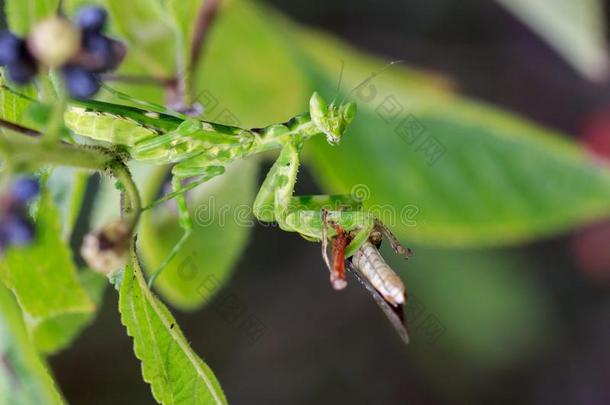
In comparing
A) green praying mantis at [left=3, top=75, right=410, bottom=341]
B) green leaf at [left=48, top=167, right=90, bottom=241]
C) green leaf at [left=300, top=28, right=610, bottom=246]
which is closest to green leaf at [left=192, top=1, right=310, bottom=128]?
green leaf at [left=300, top=28, right=610, bottom=246]

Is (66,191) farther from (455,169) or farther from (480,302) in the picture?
(480,302)

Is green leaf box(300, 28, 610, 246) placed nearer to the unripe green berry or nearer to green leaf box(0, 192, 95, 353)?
green leaf box(0, 192, 95, 353)

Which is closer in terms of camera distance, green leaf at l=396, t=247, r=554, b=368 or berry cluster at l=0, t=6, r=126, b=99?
berry cluster at l=0, t=6, r=126, b=99

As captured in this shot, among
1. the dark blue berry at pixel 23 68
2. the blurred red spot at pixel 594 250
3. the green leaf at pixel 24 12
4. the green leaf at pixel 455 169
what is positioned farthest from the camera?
the blurred red spot at pixel 594 250

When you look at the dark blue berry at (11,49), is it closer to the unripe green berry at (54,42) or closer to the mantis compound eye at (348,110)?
the unripe green berry at (54,42)

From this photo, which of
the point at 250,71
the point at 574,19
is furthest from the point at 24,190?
the point at 574,19

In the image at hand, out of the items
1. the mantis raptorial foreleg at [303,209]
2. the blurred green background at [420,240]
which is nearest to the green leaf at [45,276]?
the mantis raptorial foreleg at [303,209]
